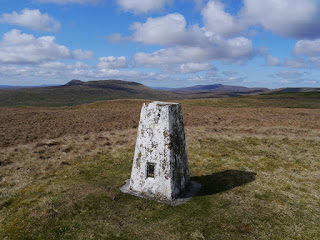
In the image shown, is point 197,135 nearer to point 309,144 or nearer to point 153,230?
point 309,144

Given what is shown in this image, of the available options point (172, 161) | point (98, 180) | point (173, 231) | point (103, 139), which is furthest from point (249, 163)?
point (103, 139)

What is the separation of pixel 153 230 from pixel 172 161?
3205mm

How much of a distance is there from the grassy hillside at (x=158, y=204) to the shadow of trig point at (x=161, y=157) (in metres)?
0.64

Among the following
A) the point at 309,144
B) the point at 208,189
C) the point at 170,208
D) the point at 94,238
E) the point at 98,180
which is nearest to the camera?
the point at 94,238

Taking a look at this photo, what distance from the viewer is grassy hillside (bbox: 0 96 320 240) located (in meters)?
8.69

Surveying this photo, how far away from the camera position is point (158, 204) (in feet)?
34.1

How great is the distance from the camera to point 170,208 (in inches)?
399

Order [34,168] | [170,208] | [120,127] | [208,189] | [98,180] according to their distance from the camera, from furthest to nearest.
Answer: [120,127] < [34,168] < [98,180] < [208,189] < [170,208]

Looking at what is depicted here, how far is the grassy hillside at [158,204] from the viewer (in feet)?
28.5

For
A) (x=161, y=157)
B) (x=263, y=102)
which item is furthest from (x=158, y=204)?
(x=263, y=102)

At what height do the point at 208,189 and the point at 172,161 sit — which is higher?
the point at 172,161

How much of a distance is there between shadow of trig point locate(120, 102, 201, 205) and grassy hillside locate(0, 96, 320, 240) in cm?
64

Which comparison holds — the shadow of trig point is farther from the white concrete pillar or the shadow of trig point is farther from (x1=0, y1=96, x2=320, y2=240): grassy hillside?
(x1=0, y1=96, x2=320, y2=240): grassy hillside

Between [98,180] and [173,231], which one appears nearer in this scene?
[173,231]
